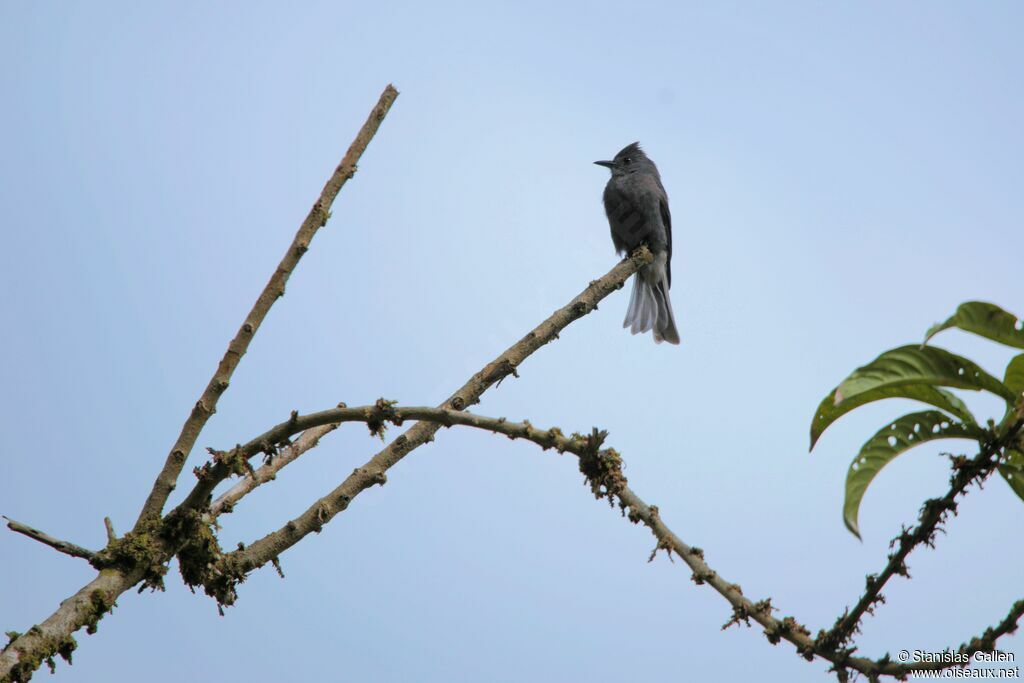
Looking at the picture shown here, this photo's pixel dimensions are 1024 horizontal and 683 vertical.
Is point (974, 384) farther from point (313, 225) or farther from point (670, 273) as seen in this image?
point (670, 273)

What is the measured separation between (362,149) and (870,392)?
1492 millimetres

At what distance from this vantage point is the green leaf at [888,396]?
176 centimetres

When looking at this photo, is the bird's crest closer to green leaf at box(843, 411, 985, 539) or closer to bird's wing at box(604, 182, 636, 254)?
bird's wing at box(604, 182, 636, 254)

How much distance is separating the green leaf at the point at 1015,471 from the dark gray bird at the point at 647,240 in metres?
5.73

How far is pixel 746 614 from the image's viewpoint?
1.77m

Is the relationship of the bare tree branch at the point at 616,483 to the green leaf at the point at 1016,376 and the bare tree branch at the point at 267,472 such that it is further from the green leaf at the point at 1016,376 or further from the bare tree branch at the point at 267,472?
the bare tree branch at the point at 267,472

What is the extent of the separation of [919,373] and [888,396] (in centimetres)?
7

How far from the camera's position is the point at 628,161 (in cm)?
867

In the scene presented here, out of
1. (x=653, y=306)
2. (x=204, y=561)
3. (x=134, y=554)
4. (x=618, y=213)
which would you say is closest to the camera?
(x=134, y=554)

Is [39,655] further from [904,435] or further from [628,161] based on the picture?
[628,161]

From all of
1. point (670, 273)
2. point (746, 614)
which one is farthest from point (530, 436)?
point (670, 273)

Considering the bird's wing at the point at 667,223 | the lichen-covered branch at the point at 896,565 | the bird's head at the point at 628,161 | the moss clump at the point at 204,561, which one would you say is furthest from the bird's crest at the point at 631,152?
the lichen-covered branch at the point at 896,565

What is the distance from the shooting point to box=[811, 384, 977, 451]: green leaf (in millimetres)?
1762

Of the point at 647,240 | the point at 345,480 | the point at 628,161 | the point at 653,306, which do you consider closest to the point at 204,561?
the point at 345,480
